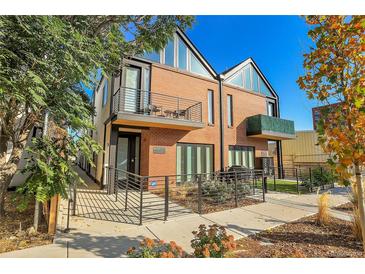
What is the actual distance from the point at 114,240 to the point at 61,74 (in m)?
3.63

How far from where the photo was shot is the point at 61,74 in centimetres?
416

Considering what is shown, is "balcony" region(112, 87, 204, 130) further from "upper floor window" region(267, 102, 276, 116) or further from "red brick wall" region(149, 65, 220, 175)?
"upper floor window" region(267, 102, 276, 116)

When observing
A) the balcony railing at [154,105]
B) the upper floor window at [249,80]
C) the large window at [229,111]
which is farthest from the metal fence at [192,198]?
the upper floor window at [249,80]

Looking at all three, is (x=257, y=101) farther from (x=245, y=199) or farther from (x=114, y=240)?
(x=114, y=240)

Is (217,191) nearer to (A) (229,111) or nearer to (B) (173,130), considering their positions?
(B) (173,130)

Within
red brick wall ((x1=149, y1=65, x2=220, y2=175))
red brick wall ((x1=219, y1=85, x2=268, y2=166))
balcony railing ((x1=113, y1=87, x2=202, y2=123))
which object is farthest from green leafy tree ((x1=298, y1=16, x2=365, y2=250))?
red brick wall ((x1=219, y1=85, x2=268, y2=166))

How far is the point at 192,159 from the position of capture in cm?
1166

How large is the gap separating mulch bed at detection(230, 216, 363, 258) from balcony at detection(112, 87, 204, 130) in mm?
6386

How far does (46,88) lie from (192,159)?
29.4 ft

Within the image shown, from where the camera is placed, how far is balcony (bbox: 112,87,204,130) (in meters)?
8.85

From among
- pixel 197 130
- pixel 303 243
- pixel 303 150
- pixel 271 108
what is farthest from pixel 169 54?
pixel 303 150

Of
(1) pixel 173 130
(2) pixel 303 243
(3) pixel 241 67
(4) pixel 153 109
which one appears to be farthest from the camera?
(3) pixel 241 67

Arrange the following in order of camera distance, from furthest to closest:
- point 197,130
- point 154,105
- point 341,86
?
point 197,130, point 154,105, point 341,86
